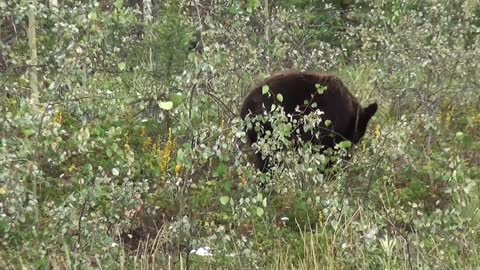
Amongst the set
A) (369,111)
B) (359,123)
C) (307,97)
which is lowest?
(359,123)

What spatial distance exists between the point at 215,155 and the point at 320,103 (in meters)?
1.73

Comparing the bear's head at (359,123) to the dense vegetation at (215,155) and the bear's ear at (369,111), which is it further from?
the dense vegetation at (215,155)

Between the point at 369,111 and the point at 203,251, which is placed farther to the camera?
the point at 369,111

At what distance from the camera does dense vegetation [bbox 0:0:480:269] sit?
4461 mm

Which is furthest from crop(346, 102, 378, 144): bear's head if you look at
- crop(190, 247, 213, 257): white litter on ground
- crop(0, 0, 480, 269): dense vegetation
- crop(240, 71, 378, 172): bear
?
crop(190, 247, 213, 257): white litter on ground

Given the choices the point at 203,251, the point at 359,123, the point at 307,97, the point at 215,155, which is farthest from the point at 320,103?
the point at 203,251

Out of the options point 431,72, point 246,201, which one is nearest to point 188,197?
point 246,201

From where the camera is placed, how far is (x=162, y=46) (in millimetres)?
8359

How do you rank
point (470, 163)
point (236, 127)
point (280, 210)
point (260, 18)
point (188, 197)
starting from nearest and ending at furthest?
point (236, 127) < point (188, 197) < point (280, 210) < point (470, 163) < point (260, 18)

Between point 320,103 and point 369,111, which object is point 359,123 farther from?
point 320,103

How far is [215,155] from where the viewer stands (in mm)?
5566

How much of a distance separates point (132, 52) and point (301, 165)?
4.52 metres

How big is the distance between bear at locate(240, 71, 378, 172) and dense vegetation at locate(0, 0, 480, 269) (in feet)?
0.81

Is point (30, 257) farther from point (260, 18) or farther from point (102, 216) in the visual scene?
point (260, 18)
